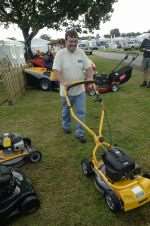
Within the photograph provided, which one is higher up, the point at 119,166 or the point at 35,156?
the point at 119,166

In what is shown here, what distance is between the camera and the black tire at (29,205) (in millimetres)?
3197

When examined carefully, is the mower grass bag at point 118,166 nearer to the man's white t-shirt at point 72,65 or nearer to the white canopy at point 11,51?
the man's white t-shirt at point 72,65

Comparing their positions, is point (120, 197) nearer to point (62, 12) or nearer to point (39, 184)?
point (39, 184)

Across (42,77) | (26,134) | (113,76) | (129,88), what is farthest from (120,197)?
(42,77)

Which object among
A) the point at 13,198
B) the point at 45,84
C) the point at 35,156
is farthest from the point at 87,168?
the point at 45,84

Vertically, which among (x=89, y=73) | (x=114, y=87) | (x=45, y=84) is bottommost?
(x=45, y=84)

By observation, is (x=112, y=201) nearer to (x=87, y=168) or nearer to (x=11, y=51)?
(x=87, y=168)

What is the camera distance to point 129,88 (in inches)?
402

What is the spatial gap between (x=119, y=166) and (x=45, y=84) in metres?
8.39

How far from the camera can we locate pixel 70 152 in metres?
4.85

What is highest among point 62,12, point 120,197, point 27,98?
point 62,12

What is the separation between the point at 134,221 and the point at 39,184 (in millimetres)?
1432

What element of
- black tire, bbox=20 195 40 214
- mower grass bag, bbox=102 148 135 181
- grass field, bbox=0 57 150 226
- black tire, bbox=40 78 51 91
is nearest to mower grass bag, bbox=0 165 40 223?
black tire, bbox=20 195 40 214

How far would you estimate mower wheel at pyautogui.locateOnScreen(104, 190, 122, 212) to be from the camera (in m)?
3.05
